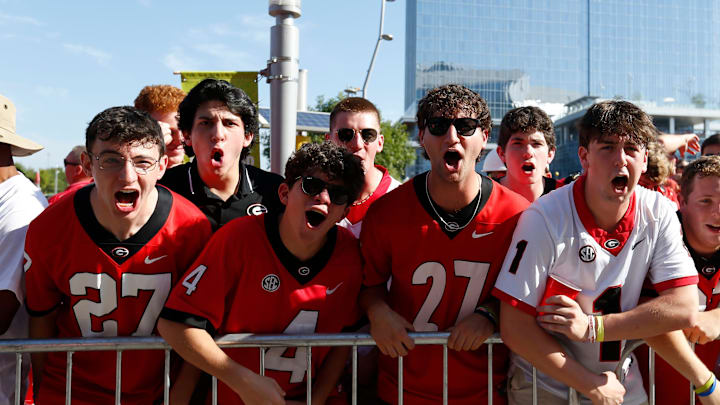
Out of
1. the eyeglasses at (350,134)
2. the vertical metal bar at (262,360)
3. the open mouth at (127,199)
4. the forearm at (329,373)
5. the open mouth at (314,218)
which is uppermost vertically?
the eyeglasses at (350,134)

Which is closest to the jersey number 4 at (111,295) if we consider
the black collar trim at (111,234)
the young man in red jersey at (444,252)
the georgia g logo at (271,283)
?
the black collar trim at (111,234)

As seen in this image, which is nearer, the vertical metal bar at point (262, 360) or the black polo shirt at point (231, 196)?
the vertical metal bar at point (262, 360)

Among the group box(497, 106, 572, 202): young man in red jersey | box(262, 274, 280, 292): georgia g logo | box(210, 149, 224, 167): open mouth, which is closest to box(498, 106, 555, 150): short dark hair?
box(497, 106, 572, 202): young man in red jersey

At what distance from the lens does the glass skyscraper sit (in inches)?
4353

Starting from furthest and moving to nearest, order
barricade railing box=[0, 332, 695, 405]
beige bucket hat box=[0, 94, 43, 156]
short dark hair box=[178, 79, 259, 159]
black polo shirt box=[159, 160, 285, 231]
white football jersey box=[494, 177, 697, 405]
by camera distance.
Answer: short dark hair box=[178, 79, 259, 159], black polo shirt box=[159, 160, 285, 231], beige bucket hat box=[0, 94, 43, 156], white football jersey box=[494, 177, 697, 405], barricade railing box=[0, 332, 695, 405]

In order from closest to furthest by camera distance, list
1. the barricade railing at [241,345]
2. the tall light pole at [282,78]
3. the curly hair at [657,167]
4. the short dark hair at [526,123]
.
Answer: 1. the barricade railing at [241,345]
2. the curly hair at [657,167]
3. the short dark hair at [526,123]
4. the tall light pole at [282,78]

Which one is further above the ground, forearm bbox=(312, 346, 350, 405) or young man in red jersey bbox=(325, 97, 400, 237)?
young man in red jersey bbox=(325, 97, 400, 237)

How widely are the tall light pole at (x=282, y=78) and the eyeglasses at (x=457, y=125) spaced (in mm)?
3229

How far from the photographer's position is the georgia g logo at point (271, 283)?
3.04m

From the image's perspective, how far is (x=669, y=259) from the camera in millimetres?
2918

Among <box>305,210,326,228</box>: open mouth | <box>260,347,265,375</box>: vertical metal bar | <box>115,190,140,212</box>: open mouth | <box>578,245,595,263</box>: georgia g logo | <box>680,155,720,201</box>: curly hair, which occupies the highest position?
<box>680,155,720,201</box>: curly hair

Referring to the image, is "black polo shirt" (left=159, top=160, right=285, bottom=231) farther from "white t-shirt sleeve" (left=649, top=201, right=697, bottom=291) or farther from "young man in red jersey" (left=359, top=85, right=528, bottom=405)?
"white t-shirt sleeve" (left=649, top=201, right=697, bottom=291)

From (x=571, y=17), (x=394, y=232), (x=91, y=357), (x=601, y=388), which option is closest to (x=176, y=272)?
(x=91, y=357)

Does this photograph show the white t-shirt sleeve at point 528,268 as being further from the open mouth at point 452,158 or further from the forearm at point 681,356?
the forearm at point 681,356
